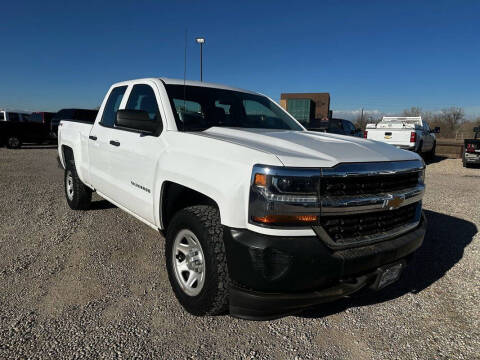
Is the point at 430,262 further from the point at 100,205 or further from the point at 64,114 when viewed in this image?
the point at 64,114

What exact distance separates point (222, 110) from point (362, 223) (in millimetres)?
1933

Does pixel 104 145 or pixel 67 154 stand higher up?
pixel 104 145

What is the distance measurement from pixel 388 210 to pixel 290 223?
797 mm

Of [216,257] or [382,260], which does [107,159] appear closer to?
[216,257]

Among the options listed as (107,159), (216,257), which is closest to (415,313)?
(216,257)

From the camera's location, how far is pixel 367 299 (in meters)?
2.90

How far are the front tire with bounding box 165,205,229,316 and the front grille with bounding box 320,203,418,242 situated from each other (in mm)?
700

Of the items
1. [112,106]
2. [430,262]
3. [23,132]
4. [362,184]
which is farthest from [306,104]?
[362,184]

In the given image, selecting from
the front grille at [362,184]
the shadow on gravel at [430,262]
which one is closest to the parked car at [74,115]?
the shadow on gravel at [430,262]

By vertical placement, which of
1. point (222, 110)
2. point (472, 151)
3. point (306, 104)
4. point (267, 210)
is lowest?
point (267, 210)

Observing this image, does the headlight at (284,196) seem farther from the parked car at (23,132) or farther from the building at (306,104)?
the building at (306,104)

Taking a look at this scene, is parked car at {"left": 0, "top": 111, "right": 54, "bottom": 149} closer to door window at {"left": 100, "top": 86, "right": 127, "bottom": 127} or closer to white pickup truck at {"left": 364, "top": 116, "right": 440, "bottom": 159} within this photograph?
door window at {"left": 100, "top": 86, "right": 127, "bottom": 127}

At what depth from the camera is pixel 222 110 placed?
11.4 feet

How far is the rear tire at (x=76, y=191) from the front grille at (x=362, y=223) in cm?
402
